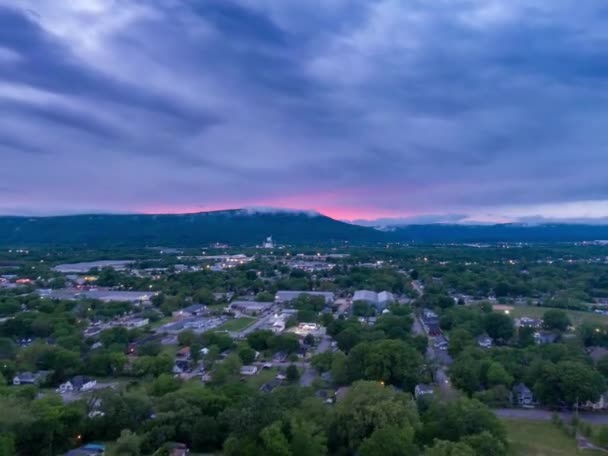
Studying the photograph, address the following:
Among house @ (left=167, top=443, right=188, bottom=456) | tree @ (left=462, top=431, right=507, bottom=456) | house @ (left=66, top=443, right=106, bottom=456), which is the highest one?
tree @ (left=462, top=431, right=507, bottom=456)

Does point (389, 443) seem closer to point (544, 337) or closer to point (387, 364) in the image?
point (387, 364)

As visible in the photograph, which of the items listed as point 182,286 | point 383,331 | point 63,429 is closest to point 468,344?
point 383,331

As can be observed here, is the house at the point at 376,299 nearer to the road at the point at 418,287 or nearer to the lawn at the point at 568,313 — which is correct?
the road at the point at 418,287

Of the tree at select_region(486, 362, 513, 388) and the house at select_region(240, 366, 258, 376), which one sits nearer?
the tree at select_region(486, 362, 513, 388)

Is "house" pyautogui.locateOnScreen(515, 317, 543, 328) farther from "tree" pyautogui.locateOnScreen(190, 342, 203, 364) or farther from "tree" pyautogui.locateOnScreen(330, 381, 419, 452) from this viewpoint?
"tree" pyautogui.locateOnScreen(190, 342, 203, 364)

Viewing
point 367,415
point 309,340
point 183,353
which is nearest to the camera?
point 367,415

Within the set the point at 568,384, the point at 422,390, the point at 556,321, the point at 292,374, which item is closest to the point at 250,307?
the point at 292,374

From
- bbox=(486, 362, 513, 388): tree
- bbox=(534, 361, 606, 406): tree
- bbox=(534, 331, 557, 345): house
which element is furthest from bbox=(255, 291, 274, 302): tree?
bbox=(534, 361, 606, 406): tree
